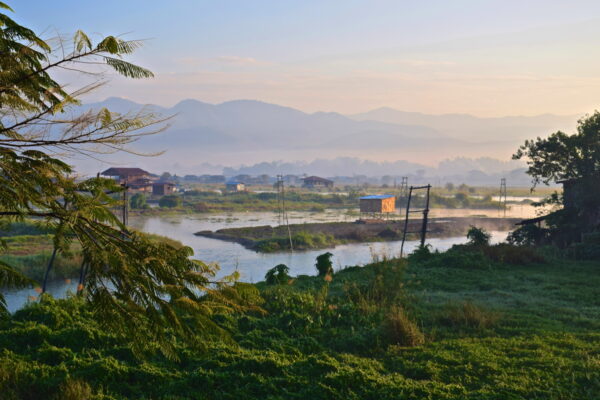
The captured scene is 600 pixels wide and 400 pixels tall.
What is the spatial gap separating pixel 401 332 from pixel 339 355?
1.21 meters

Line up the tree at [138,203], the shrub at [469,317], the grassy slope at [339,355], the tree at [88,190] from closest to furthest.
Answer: the tree at [88,190] < the grassy slope at [339,355] < the shrub at [469,317] < the tree at [138,203]

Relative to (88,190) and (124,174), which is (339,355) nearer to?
(88,190)

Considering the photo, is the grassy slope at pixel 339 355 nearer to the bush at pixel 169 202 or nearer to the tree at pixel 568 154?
the tree at pixel 568 154

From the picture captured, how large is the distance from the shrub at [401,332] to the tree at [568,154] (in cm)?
1940

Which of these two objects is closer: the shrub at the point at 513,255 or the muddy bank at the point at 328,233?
the shrub at the point at 513,255

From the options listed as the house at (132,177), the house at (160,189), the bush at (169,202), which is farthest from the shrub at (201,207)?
the house at (160,189)

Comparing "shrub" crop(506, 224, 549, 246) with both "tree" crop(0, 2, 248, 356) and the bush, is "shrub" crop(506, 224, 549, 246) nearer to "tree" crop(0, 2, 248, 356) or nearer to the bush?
"tree" crop(0, 2, 248, 356)

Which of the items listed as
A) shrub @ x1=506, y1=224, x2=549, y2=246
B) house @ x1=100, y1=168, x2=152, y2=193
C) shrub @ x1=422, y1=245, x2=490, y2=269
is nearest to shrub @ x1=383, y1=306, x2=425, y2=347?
shrub @ x1=422, y1=245, x2=490, y2=269

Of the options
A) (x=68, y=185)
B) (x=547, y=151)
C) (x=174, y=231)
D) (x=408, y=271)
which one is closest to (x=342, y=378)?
(x=68, y=185)

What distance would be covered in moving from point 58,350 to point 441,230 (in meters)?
42.4

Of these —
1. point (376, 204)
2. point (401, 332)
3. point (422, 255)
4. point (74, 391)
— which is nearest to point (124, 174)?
point (376, 204)

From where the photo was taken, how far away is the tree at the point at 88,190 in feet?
15.9

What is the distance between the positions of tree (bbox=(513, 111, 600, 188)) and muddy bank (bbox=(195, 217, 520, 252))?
938 cm

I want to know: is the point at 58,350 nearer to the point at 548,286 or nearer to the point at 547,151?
the point at 548,286
